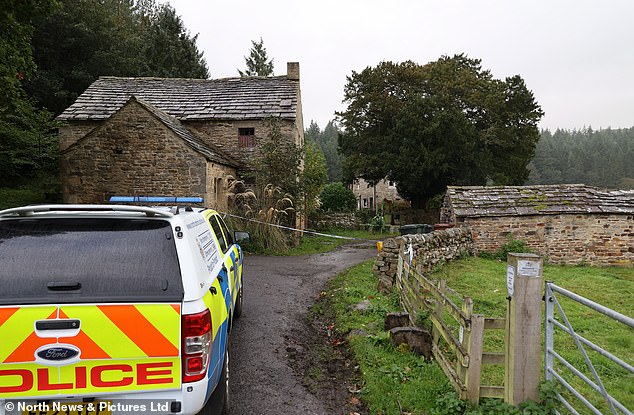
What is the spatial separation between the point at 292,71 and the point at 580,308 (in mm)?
18402

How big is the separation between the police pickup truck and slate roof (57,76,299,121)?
54.2 feet

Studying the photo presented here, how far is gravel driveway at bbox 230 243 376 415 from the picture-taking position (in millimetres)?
4172

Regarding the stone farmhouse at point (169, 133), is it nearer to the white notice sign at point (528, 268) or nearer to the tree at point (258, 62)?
the white notice sign at point (528, 268)

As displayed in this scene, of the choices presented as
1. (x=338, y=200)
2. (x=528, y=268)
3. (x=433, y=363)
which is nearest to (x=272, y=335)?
(x=433, y=363)

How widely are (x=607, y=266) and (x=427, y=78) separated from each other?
2148 cm

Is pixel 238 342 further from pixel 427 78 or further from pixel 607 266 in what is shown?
pixel 427 78

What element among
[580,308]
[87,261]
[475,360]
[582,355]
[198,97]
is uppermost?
[198,97]

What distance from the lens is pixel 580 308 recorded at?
780 centimetres

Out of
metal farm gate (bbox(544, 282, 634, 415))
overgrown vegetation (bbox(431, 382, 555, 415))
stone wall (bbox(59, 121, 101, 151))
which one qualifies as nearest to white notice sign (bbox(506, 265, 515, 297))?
metal farm gate (bbox(544, 282, 634, 415))

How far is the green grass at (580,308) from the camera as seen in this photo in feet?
15.4

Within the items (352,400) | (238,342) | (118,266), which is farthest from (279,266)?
(118,266)

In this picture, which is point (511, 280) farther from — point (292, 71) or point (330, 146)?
point (330, 146)

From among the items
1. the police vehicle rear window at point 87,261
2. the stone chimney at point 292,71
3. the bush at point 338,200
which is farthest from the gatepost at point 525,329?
the bush at point 338,200

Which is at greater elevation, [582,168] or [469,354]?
[582,168]
